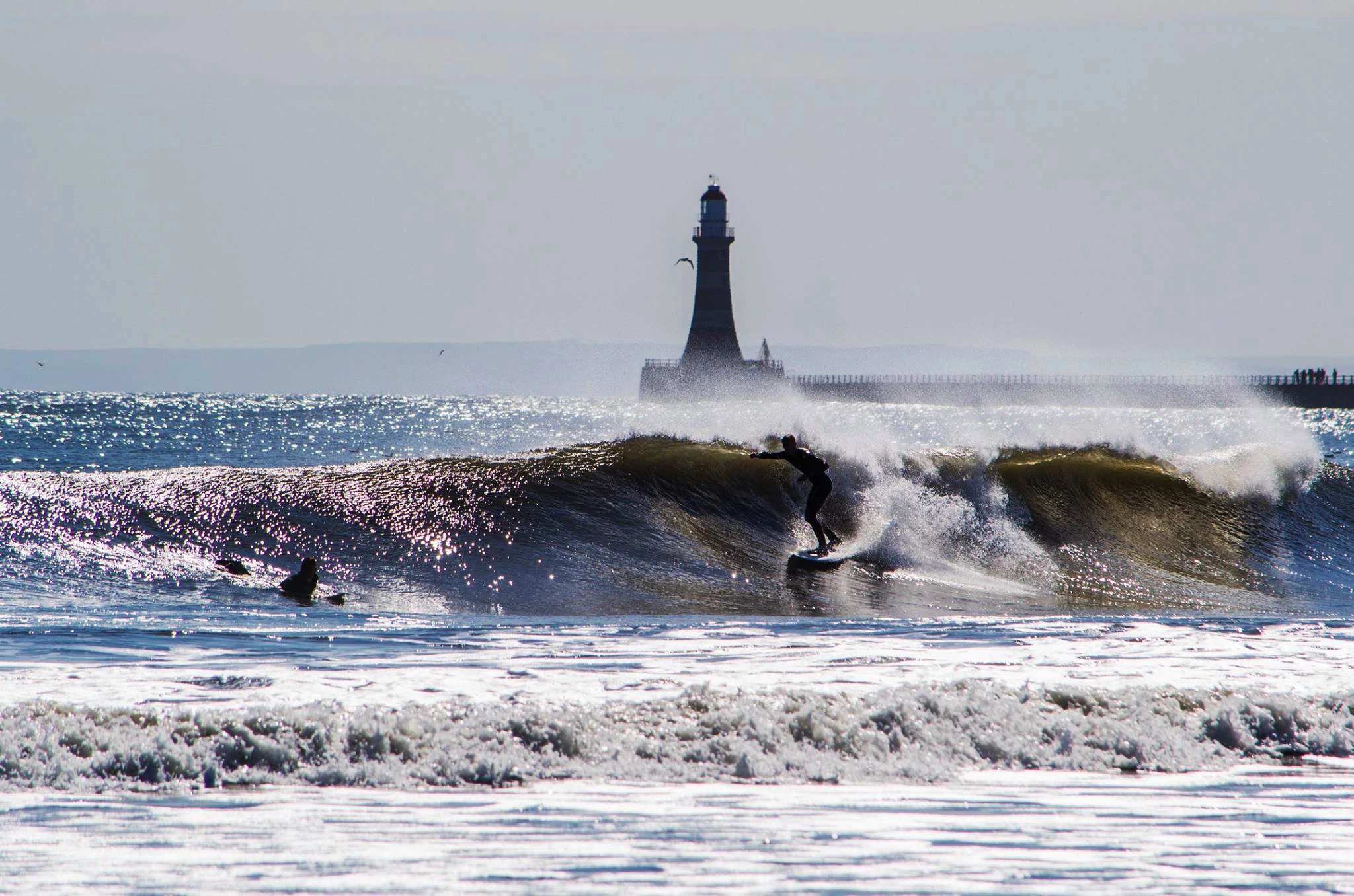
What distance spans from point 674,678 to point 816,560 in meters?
7.18

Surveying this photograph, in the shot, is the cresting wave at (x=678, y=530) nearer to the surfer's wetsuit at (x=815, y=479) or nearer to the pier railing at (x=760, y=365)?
the surfer's wetsuit at (x=815, y=479)

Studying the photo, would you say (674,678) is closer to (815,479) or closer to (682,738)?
(682,738)

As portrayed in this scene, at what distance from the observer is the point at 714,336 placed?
76438mm

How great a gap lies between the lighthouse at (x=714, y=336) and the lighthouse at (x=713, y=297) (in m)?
0.04

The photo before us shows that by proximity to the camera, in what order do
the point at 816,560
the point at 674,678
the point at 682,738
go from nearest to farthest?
the point at 682,738 < the point at 674,678 < the point at 816,560

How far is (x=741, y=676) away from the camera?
28.5 feet

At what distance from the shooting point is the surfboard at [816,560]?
15.5m

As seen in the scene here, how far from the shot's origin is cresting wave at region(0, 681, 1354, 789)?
662 centimetres

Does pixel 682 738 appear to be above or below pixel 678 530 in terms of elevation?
below

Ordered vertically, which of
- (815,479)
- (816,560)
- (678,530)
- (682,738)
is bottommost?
(682,738)

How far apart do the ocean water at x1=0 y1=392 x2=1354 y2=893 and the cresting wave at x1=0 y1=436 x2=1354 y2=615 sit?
0.22 feet

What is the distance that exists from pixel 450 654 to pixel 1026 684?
381 cm

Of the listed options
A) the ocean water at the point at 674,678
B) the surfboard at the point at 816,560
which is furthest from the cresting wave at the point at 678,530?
the surfboard at the point at 816,560

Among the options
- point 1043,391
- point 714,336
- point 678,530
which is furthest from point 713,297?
point 678,530
